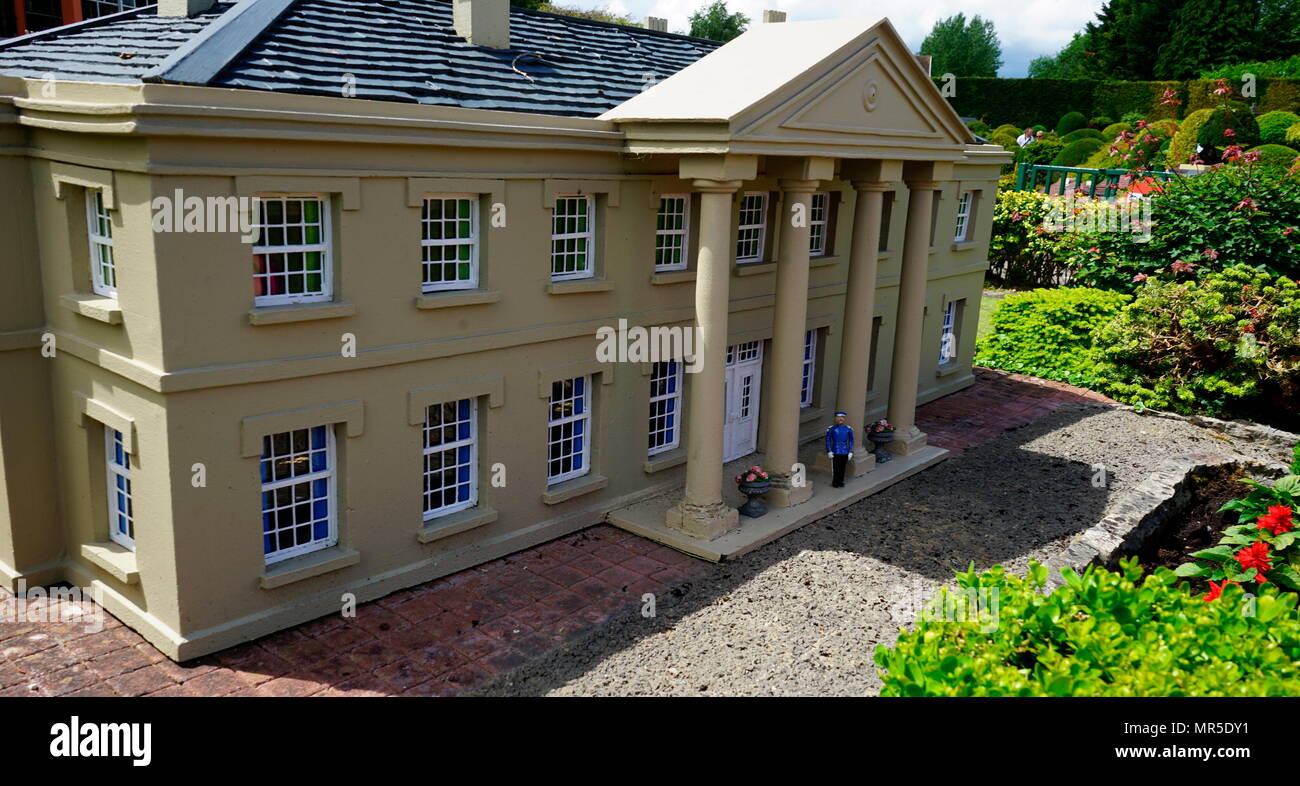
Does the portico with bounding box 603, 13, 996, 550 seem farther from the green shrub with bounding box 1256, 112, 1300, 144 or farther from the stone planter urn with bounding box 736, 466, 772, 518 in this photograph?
the green shrub with bounding box 1256, 112, 1300, 144

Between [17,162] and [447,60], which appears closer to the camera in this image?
[17,162]

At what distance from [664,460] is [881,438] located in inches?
197

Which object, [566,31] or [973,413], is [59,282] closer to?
[566,31]

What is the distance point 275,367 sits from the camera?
37.7 ft

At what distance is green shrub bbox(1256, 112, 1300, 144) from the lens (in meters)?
44.3

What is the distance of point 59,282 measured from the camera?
1222cm

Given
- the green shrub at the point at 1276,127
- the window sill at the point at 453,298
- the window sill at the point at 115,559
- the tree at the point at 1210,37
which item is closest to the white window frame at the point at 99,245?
the window sill at the point at 115,559

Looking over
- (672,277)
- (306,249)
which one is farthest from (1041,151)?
(306,249)

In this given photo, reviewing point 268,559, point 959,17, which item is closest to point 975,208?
point 268,559

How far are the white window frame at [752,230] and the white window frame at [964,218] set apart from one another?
9012 millimetres

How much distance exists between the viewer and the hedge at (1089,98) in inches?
2132

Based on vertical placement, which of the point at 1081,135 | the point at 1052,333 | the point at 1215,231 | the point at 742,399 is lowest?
the point at 742,399

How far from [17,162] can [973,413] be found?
2066 cm

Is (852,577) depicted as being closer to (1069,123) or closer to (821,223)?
(821,223)
